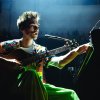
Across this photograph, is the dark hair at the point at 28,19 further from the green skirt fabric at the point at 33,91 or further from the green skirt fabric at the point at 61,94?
the green skirt fabric at the point at 61,94

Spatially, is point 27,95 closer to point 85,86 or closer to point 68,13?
point 85,86

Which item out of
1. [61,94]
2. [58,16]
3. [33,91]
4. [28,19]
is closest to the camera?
[33,91]

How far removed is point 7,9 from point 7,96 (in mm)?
5470

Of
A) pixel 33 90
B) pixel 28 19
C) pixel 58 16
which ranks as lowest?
pixel 33 90

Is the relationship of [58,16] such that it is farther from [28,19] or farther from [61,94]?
[61,94]

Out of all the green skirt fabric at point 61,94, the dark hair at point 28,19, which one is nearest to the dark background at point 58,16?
the dark hair at point 28,19

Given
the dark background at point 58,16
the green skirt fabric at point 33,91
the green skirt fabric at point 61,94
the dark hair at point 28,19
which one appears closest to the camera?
the green skirt fabric at point 33,91

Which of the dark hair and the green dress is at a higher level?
the dark hair

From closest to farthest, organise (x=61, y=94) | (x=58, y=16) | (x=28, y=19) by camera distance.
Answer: (x=61, y=94), (x=28, y=19), (x=58, y=16)

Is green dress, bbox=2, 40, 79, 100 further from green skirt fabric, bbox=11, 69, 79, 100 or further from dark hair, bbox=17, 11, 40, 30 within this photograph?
dark hair, bbox=17, 11, 40, 30

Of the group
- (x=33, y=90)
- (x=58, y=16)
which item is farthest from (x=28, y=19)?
(x=58, y=16)

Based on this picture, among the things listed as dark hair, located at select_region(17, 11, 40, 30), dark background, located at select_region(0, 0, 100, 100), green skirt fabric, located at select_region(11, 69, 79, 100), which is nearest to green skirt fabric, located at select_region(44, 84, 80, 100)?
green skirt fabric, located at select_region(11, 69, 79, 100)

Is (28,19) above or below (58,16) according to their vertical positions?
above

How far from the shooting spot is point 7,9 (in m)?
8.58
